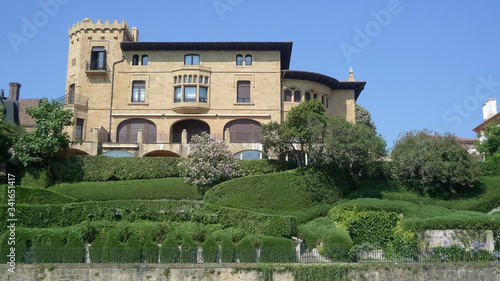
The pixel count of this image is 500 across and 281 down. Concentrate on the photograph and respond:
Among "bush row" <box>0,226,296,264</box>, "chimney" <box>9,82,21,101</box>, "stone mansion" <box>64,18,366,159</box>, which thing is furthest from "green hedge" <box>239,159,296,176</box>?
"chimney" <box>9,82,21,101</box>

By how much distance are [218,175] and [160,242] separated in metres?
8.75

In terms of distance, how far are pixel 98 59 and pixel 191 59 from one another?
9.12 m

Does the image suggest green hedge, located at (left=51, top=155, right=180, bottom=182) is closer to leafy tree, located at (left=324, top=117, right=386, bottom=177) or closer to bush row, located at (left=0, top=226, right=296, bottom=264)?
bush row, located at (left=0, top=226, right=296, bottom=264)

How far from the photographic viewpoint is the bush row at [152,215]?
26875 millimetres

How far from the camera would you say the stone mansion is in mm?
45781

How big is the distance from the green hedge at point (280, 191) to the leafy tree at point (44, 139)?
476 inches

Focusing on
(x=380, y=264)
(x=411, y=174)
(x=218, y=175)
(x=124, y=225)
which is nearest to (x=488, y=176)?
(x=411, y=174)

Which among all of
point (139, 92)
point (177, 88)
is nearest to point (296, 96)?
point (177, 88)

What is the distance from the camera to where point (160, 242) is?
2606 cm

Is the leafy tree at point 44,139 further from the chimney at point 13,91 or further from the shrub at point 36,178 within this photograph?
the chimney at point 13,91

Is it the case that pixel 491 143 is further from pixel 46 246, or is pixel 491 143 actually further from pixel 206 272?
pixel 46 246

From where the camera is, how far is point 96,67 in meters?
47.0

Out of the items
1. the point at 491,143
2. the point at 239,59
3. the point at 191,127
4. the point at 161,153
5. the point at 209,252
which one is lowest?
the point at 209,252

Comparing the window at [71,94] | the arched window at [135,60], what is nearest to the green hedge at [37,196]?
the window at [71,94]
